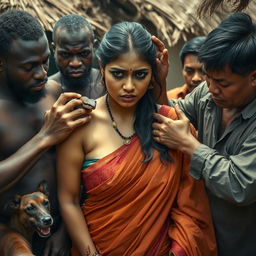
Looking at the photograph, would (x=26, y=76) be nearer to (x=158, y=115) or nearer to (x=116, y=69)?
(x=116, y=69)

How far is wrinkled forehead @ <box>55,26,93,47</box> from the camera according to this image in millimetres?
3936

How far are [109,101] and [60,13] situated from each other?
344 cm

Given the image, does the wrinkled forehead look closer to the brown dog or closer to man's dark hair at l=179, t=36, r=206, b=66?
the brown dog

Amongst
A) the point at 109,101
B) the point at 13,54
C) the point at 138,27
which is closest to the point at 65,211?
the point at 109,101

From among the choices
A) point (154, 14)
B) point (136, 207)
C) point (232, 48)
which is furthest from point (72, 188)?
point (154, 14)

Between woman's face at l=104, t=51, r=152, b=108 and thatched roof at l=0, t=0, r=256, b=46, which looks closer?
woman's face at l=104, t=51, r=152, b=108

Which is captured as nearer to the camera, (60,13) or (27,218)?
(27,218)

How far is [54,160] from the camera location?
316 centimetres

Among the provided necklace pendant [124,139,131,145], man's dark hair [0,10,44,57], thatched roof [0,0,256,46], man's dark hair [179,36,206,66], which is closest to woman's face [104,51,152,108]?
necklace pendant [124,139,131,145]

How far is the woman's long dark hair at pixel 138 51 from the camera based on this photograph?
117 inches

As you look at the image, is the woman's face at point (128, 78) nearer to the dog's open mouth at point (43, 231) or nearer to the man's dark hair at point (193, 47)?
the dog's open mouth at point (43, 231)

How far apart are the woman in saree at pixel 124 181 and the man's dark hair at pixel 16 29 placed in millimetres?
401

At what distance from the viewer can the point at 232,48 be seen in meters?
3.04

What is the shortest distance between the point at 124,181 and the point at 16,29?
1.07 metres
